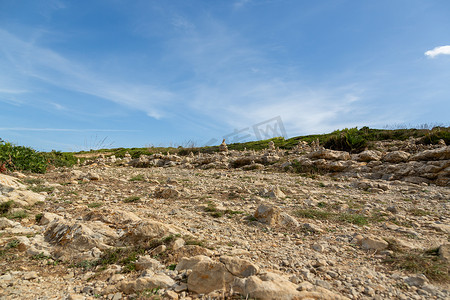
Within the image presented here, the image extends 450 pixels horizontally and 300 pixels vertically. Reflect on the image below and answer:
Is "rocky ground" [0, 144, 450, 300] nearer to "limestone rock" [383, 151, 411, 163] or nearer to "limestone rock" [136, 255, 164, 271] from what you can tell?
"limestone rock" [136, 255, 164, 271]

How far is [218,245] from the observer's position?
13.6ft

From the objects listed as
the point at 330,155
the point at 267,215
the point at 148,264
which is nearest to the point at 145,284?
the point at 148,264

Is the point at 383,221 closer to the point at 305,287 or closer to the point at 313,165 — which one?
the point at 305,287

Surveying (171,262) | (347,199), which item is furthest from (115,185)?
(347,199)

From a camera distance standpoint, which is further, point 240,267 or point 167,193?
point 167,193

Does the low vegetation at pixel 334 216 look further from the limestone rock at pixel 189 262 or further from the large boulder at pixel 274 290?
the limestone rock at pixel 189 262

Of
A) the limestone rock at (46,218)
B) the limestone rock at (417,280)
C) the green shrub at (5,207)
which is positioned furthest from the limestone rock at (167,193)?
the limestone rock at (417,280)

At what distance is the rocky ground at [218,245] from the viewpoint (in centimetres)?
304

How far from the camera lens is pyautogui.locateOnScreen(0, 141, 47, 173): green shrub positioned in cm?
1201

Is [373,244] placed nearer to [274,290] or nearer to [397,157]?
[274,290]

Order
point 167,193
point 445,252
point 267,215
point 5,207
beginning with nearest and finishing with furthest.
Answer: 1. point 445,252
2. point 267,215
3. point 5,207
4. point 167,193

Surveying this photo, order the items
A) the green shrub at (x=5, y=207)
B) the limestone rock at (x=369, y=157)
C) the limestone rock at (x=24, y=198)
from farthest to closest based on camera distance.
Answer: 1. the limestone rock at (x=369, y=157)
2. the limestone rock at (x=24, y=198)
3. the green shrub at (x=5, y=207)

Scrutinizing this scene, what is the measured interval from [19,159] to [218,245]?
1294 centimetres

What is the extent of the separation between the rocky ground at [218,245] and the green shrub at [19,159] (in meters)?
5.56
